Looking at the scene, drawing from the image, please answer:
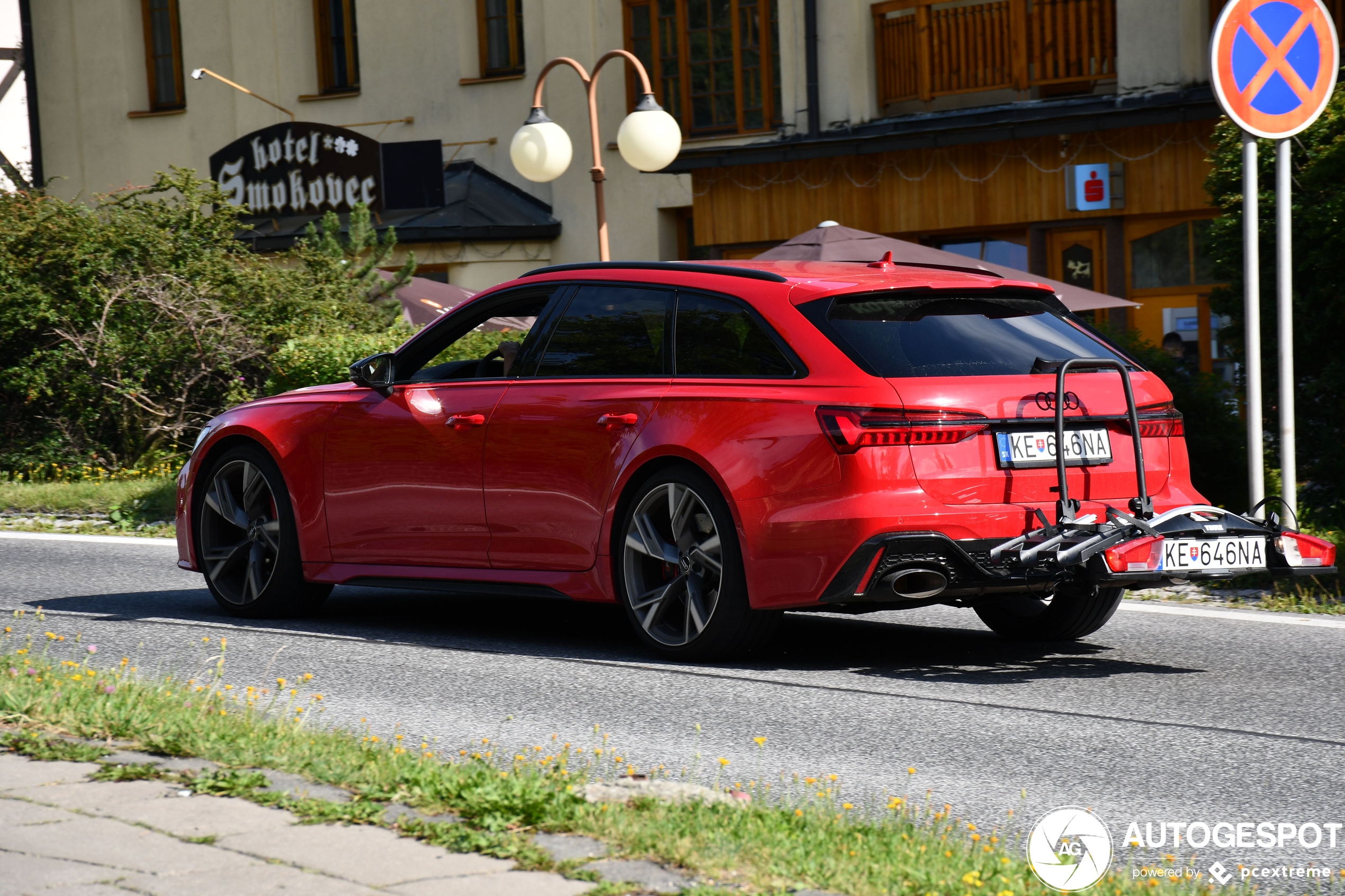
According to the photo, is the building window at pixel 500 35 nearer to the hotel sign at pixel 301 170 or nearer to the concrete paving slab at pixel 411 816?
the hotel sign at pixel 301 170

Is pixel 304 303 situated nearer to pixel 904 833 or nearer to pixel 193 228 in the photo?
pixel 193 228

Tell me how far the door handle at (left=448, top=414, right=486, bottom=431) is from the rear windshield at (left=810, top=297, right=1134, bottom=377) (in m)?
1.75

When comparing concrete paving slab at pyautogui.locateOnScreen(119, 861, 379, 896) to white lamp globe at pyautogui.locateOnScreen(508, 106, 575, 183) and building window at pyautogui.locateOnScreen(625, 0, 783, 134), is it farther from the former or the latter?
building window at pyautogui.locateOnScreen(625, 0, 783, 134)

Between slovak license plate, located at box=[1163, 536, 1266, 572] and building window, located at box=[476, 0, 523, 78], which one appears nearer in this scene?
slovak license plate, located at box=[1163, 536, 1266, 572]

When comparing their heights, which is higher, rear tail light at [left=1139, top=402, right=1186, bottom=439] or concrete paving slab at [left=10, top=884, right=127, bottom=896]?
rear tail light at [left=1139, top=402, right=1186, bottom=439]

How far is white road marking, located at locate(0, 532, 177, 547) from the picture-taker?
1310 centimetres

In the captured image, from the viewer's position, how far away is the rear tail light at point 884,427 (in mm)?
6695

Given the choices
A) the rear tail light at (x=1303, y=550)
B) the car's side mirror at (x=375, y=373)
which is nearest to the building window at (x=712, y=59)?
the car's side mirror at (x=375, y=373)

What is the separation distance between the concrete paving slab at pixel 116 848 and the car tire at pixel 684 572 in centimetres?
315

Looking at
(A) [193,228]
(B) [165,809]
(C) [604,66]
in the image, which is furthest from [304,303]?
(B) [165,809]

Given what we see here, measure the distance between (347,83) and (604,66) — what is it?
5488 millimetres

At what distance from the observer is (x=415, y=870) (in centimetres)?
395

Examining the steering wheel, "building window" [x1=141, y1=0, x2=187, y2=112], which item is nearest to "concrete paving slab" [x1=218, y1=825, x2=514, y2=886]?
the steering wheel

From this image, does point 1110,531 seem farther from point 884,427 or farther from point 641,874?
point 641,874
